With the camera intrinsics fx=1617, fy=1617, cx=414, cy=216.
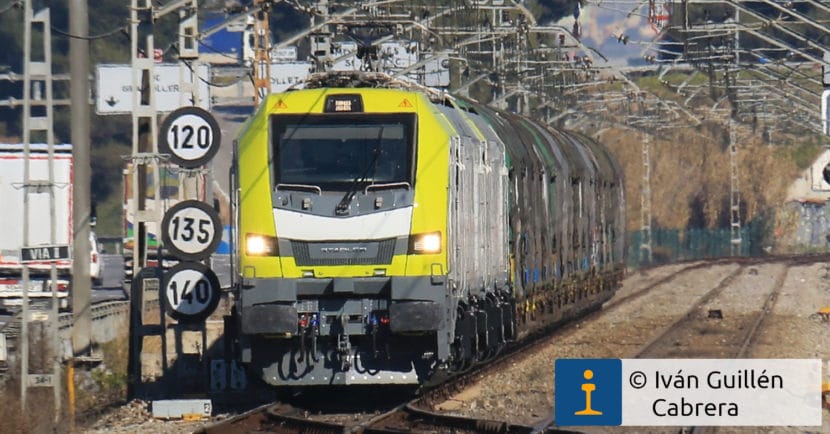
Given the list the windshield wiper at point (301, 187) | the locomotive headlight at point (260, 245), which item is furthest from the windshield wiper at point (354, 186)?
the locomotive headlight at point (260, 245)

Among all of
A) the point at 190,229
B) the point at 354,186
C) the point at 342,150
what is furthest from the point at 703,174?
the point at 354,186

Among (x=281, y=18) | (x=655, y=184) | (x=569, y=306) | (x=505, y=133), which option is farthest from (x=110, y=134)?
(x=505, y=133)

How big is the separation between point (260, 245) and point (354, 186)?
44.4 inches

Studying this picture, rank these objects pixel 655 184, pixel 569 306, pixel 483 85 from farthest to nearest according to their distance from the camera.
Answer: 1. pixel 655 184
2. pixel 483 85
3. pixel 569 306

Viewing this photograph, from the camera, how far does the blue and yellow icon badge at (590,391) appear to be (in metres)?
9.61

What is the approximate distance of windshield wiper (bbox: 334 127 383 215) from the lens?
16.4 m

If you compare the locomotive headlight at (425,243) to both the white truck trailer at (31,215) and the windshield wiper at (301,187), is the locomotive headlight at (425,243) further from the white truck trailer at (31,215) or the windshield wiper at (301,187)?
the white truck trailer at (31,215)

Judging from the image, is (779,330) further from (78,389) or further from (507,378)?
(78,389)

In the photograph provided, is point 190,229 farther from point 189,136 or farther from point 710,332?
point 710,332

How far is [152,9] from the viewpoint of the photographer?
18938mm

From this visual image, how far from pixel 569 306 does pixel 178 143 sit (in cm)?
1151

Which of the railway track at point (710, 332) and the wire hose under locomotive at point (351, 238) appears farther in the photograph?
the railway track at point (710, 332)

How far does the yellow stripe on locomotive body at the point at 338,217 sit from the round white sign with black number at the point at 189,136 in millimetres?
1695

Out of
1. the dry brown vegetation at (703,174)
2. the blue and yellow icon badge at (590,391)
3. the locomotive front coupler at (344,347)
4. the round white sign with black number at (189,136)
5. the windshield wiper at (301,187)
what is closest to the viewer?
the blue and yellow icon badge at (590,391)
